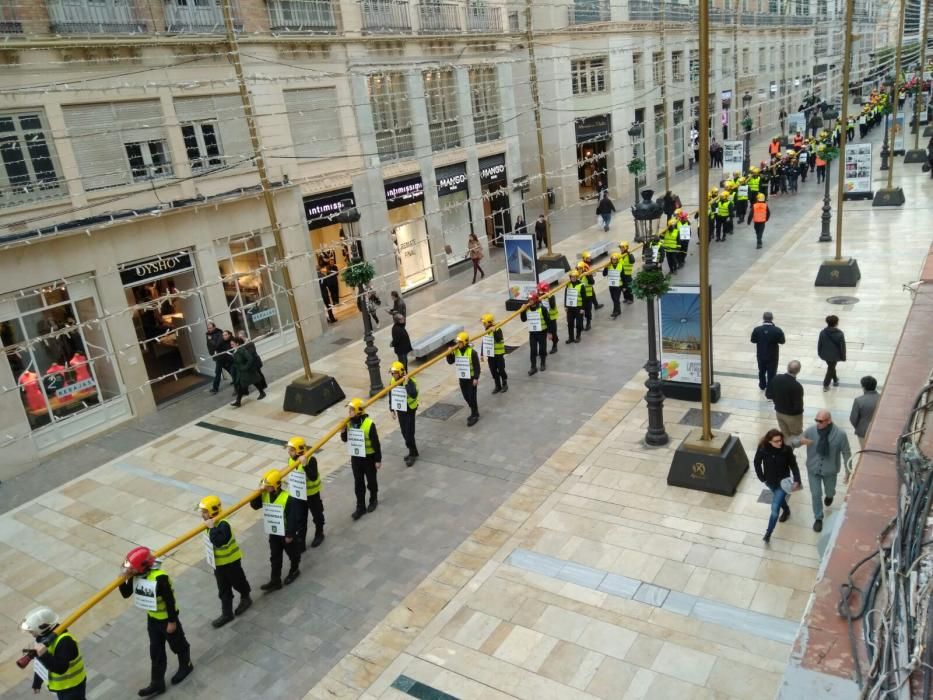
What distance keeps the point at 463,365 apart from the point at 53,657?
7.81 m

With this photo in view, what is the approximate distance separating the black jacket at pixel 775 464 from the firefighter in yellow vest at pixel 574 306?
8.56m

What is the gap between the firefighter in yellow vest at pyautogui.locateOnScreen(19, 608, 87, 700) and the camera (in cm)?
717

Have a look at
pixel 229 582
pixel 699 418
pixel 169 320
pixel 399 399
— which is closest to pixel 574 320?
pixel 699 418

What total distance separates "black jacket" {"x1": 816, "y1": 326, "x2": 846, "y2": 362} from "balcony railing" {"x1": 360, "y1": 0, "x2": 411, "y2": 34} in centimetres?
1601

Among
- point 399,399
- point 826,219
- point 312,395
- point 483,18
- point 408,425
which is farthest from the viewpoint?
point 483,18

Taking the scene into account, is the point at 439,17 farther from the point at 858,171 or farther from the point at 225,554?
the point at 225,554

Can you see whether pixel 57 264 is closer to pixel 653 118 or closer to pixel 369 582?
pixel 369 582

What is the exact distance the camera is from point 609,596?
8578 mm

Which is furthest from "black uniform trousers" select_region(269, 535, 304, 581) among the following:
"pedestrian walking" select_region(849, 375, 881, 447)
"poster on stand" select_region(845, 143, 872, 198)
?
"poster on stand" select_region(845, 143, 872, 198)

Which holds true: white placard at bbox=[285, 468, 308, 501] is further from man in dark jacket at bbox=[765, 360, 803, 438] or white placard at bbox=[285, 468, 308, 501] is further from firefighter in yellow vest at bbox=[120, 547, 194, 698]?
man in dark jacket at bbox=[765, 360, 803, 438]

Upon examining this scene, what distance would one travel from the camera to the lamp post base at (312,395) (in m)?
15.5

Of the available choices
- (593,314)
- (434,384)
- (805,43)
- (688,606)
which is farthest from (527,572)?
(805,43)

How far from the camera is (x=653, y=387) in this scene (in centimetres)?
1172

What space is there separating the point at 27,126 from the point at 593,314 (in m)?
13.4
